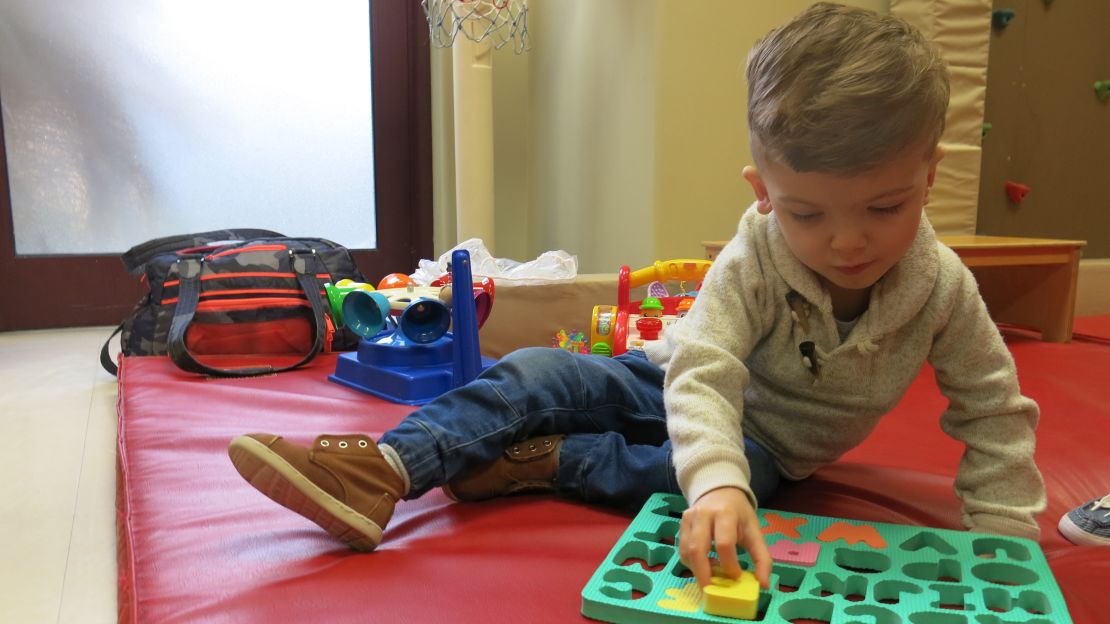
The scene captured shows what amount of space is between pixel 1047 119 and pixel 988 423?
2245mm

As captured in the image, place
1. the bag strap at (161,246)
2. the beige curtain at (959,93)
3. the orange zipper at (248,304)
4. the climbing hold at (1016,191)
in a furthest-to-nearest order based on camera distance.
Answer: the climbing hold at (1016,191), the beige curtain at (959,93), the bag strap at (161,246), the orange zipper at (248,304)

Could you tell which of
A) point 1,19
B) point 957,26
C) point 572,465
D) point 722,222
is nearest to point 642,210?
point 722,222

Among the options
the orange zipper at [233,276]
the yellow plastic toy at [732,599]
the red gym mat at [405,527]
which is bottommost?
the red gym mat at [405,527]

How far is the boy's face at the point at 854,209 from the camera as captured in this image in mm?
650

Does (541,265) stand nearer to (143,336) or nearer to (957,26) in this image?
(143,336)

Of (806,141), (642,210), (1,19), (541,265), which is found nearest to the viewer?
(806,141)

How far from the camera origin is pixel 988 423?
781mm

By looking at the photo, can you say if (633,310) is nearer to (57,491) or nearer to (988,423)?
(988,423)

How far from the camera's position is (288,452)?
733mm

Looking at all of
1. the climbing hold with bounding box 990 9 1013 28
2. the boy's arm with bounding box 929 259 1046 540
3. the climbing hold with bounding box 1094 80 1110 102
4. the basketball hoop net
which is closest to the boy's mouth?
the boy's arm with bounding box 929 259 1046 540

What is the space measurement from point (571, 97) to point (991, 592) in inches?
81.7

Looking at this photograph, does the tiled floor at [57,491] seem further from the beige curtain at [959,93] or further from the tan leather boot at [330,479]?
the beige curtain at [959,93]

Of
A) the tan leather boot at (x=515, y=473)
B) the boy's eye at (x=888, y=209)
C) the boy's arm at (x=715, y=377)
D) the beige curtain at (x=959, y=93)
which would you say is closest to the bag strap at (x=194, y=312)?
the tan leather boot at (x=515, y=473)

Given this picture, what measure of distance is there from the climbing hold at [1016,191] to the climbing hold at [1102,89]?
0.38 metres
